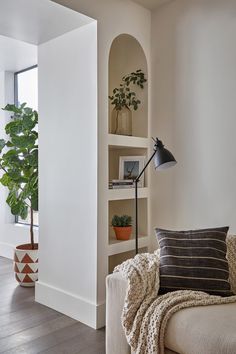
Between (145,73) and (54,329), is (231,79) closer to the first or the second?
(145,73)

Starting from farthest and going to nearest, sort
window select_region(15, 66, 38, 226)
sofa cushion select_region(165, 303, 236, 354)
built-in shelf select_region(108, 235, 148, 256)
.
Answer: window select_region(15, 66, 38, 226)
built-in shelf select_region(108, 235, 148, 256)
sofa cushion select_region(165, 303, 236, 354)

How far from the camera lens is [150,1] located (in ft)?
9.30

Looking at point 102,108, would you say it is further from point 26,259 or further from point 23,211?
point 26,259

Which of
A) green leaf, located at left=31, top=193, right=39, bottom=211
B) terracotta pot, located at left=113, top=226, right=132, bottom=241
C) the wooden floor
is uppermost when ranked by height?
green leaf, located at left=31, top=193, right=39, bottom=211

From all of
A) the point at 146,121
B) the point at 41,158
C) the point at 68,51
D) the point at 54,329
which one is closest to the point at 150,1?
the point at 68,51

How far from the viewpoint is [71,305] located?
2.77 m

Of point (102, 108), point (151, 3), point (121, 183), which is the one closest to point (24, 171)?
point (121, 183)

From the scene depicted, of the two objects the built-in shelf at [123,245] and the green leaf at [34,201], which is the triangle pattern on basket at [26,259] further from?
the built-in shelf at [123,245]

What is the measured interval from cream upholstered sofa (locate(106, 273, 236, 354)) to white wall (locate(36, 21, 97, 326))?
74 centimetres

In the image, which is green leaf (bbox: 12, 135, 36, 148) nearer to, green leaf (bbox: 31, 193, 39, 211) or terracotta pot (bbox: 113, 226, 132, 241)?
green leaf (bbox: 31, 193, 39, 211)

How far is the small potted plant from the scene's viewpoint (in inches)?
113

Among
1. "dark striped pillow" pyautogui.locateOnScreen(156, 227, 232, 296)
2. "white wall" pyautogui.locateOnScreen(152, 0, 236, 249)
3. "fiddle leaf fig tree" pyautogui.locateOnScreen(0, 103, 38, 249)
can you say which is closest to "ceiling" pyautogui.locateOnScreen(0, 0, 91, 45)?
"white wall" pyautogui.locateOnScreen(152, 0, 236, 249)

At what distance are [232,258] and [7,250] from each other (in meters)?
3.49

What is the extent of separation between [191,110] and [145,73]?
1.92 ft
